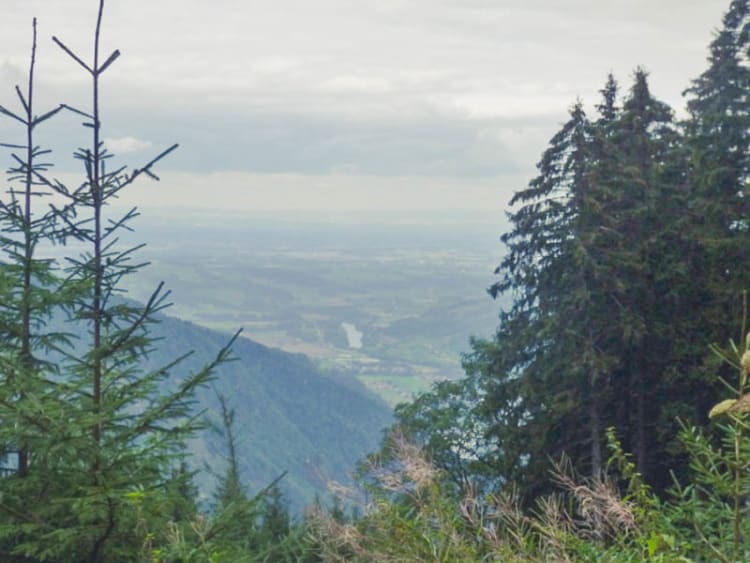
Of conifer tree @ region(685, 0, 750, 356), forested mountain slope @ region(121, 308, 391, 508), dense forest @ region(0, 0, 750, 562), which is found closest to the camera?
dense forest @ region(0, 0, 750, 562)

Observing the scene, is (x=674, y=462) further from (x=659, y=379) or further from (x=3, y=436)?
(x=3, y=436)

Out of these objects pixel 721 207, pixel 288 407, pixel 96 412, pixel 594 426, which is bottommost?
pixel 288 407

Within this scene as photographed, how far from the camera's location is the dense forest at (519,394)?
4.32 metres

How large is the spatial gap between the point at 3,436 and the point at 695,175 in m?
17.0

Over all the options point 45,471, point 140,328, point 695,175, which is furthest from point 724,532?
point 695,175

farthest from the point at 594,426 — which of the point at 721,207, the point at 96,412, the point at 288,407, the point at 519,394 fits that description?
the point at 288,407

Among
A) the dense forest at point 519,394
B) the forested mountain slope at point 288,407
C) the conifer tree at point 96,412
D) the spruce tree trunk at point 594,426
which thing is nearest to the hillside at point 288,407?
the forested mountain slope at point 288,407

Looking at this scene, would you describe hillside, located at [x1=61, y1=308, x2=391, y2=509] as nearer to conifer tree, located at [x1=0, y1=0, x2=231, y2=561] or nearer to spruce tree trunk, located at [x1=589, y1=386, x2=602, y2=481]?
spruce tree trunk, located at [x1=589, y1=386, x2=602, y2=481]

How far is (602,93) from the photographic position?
19.9 meters

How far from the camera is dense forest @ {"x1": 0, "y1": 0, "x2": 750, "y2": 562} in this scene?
14.2ft

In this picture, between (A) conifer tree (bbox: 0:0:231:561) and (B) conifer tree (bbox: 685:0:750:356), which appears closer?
(A) conifer tree (bbox: 0:0:231:561)

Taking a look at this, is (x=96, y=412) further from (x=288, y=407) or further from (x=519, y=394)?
(x=288, y=407)

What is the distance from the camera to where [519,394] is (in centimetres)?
1920

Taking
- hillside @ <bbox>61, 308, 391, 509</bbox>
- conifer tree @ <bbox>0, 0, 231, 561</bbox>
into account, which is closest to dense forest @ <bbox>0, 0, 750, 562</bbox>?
conifer tree @ <bbox>0, 0, 231, 561</bbox>
